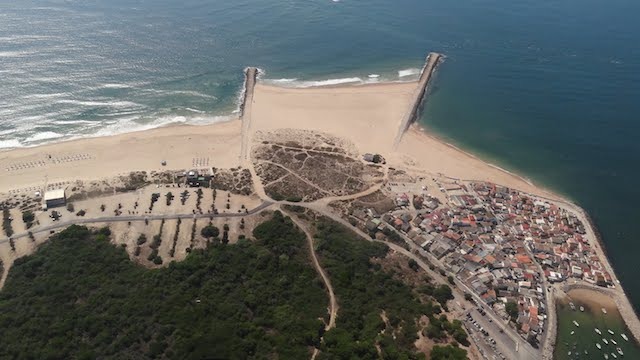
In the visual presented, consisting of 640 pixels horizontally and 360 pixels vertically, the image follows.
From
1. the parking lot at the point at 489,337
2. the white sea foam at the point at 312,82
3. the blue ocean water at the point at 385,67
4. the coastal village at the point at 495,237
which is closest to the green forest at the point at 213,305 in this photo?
the parking lot at the point at 489,337

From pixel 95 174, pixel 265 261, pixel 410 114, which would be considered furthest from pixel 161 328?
pixel 410 114

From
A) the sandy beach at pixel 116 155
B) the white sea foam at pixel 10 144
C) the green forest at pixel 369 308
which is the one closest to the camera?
the green forest at pixel 369 308

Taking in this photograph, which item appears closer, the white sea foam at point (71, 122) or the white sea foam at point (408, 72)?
the white sea foam at point (71, 122)

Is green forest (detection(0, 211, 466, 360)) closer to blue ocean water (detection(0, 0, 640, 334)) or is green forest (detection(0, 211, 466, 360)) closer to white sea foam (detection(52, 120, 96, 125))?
white sea foam (detection(52, 120, 96, 125))

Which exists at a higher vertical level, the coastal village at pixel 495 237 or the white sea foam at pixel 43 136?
the coastal village at pixel 495 237

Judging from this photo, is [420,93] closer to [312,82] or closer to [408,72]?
[408,72]

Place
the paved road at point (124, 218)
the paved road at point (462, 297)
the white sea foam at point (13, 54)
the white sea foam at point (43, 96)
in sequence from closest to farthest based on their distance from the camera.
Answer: the paved road at point (462, 297)
the paved road at point (124, 218)
the white sea foam at point (43, 96)
the white sea foam at point (13, 54)

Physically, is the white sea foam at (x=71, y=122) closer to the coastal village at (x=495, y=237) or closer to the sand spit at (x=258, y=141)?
the sand spit at (x=258, y=141)
